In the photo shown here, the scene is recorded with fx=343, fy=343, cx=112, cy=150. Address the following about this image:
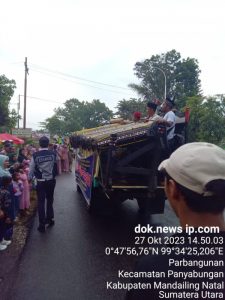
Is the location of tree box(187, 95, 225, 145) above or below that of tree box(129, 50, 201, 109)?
below

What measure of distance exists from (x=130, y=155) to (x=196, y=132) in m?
24.9

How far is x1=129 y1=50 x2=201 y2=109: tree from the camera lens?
4841 centimetres

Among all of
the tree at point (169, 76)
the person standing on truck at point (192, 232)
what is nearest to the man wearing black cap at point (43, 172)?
the person standing on truck at point (192, 232)

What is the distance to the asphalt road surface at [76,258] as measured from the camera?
4059 mm

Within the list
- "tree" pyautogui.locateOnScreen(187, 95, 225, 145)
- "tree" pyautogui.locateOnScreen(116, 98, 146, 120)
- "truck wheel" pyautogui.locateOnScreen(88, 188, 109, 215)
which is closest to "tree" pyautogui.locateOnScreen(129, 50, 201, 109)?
"tree" pyautogui.locateOnScreen(116, 98, 146, 120)

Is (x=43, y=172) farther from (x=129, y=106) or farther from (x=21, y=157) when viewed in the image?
(x=129, y=106)

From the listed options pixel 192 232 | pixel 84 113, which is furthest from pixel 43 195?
pixel 84 113

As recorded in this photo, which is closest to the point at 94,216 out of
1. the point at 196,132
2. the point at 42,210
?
the point at 42,210

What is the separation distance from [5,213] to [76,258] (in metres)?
1.28

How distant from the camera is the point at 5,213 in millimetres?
5223

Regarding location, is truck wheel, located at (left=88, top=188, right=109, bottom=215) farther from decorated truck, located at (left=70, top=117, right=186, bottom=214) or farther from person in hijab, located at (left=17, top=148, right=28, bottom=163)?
person in hijab, located at (left=17, top=148, right=28, bottom=163)

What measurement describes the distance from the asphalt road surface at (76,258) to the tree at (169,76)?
41.2 metres

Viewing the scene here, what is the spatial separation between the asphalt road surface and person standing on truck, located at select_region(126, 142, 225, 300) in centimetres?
289

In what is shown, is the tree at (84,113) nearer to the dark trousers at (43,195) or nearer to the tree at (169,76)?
the tree at (169,76)
